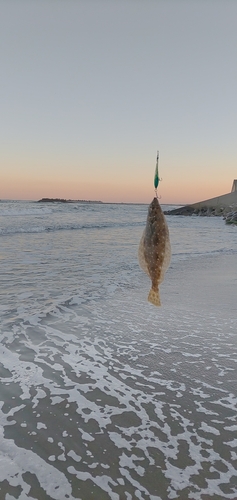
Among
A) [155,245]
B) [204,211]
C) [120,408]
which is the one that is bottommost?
[120,408]

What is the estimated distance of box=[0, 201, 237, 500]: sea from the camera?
2.94 meters

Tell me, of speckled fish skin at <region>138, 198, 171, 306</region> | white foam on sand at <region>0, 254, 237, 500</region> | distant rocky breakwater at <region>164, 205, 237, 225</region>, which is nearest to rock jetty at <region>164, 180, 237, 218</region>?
distant rocky breakwater at <region>164, 205, 237, 225</region>

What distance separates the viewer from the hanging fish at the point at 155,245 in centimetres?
243

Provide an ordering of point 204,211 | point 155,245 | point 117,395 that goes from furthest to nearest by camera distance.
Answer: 1. point 204,211
2. point 117,395
3. point 155,245

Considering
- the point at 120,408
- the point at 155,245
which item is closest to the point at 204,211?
the point at 120,408

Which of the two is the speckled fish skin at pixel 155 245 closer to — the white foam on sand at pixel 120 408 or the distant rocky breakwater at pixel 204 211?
the white foam on sand at pixel 120 408

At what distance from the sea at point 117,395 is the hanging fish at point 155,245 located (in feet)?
4.96

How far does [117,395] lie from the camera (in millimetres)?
4090

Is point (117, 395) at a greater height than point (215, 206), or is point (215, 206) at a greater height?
point (215, 206)

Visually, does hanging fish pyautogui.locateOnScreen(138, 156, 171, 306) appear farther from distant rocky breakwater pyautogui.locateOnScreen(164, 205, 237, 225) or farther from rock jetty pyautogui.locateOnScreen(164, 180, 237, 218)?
rock jetty pyautogui.locateOnScreen(164, 180, 237, 218)

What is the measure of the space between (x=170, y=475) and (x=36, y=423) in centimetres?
129

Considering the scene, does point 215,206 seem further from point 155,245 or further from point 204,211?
point 155,245

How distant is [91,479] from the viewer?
115 inches

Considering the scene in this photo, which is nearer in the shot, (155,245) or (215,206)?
(155,245)
